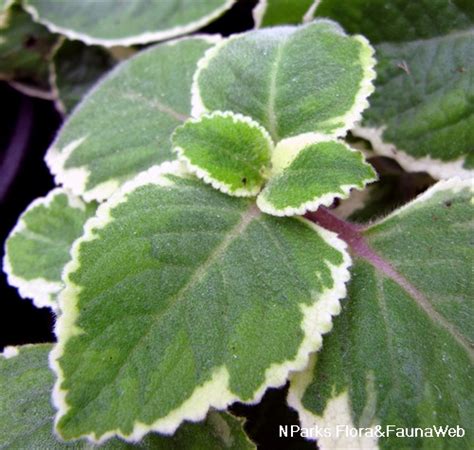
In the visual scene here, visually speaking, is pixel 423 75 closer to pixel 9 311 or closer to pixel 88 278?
pixel 88 278

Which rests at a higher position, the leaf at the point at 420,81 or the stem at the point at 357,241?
the leaf at the point at 420,81

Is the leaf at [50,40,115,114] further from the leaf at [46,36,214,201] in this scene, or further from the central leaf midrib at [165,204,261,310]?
the central leaf midrib at [165,204,261,310]

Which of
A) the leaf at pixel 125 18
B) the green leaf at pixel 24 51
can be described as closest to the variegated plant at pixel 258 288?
the leaf at pixel 125 18

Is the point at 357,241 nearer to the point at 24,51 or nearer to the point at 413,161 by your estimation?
the point at 413,161

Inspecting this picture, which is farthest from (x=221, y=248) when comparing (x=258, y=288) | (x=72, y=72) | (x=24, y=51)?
(x=24, y=51)

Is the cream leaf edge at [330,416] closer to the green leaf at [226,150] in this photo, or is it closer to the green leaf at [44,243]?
the green leaf at [226,150]
